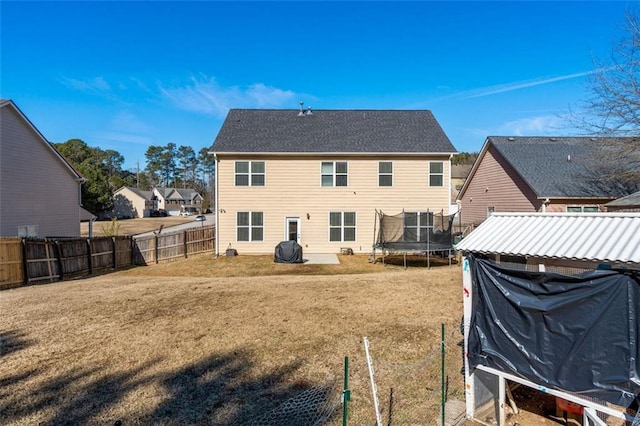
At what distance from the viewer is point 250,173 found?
18328 millimetres

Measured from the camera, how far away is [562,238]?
3.84m

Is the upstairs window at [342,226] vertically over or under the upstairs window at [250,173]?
under

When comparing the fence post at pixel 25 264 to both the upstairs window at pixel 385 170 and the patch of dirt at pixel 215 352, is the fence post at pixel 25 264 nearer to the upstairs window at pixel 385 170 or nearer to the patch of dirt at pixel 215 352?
the patch of dirt at pixel 215 352

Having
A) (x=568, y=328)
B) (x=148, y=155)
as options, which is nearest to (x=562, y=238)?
(x=568, y=328)

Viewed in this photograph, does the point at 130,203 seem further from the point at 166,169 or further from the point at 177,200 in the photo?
the point at 166,169

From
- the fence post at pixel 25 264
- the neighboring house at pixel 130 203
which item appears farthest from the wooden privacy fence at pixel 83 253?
the neighboring house at pixel 130 203

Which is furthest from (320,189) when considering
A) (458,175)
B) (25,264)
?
(458,175)

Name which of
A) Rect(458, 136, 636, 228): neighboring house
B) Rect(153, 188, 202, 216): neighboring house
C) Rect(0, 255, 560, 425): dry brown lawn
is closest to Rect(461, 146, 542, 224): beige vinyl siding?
Rect(458, 136, 636, 228): neighboring house

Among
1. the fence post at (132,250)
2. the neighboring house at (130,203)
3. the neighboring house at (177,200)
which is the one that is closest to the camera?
the fence post at (132,250)

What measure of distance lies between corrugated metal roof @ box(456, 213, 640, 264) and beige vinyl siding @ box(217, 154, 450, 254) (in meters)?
13.8

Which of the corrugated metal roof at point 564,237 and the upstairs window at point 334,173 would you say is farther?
the upstairs window at point 334,173

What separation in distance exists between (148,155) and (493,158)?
89.2m

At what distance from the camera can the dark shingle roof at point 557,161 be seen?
56.4 feet

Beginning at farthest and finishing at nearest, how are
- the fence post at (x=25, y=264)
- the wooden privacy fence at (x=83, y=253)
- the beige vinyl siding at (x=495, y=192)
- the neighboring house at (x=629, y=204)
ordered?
the beige vinyl siding at (x=495, y=192)
the neighboring house at (x=629, y=204)
the fence post at (x=25, y=264)
the wooden privacy fence at (x=83, y=253)
